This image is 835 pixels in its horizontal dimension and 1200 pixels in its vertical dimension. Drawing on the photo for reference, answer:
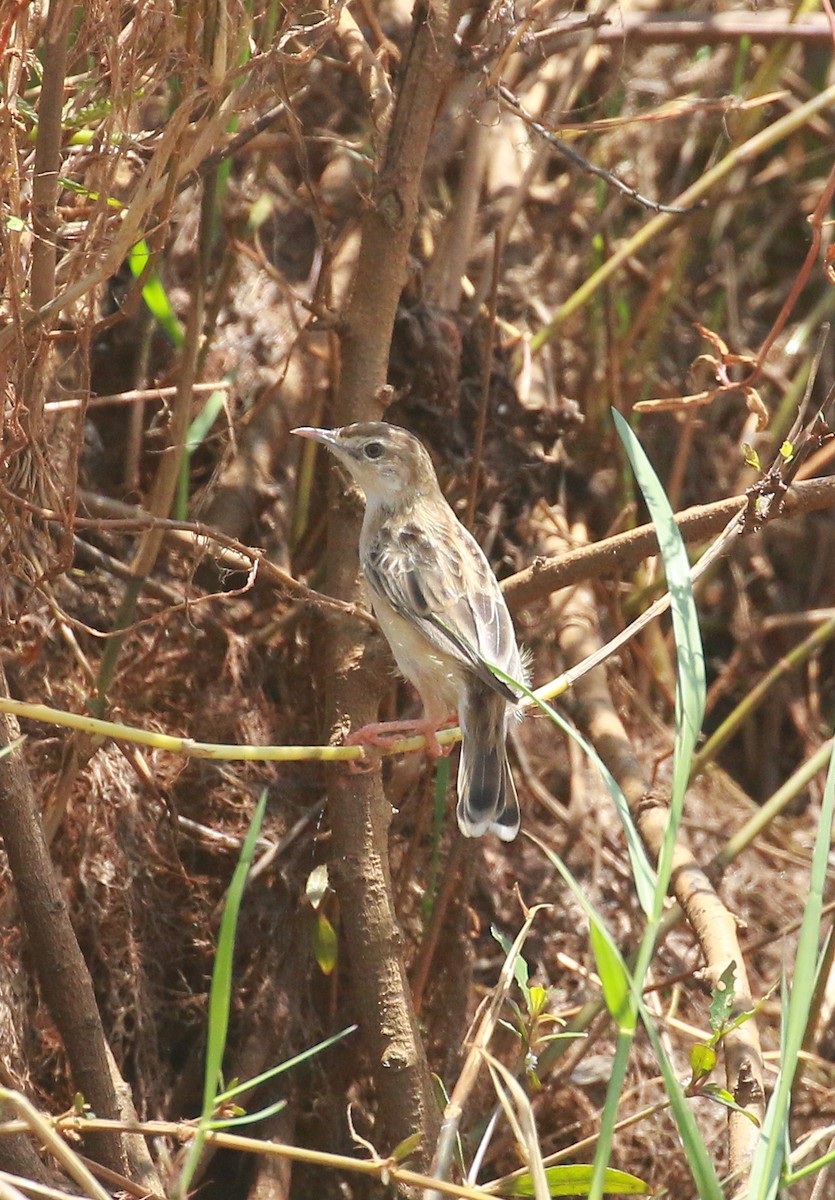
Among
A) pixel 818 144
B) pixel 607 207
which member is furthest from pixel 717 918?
pixel 818 144

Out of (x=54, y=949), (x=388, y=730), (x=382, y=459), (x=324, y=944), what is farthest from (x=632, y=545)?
(x=54, y=949)

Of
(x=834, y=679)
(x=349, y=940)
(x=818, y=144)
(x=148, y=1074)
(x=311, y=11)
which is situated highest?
(x=818, y=144)

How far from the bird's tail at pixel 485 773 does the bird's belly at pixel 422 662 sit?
0.08 meters

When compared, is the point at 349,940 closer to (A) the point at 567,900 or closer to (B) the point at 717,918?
(B) the point at 717,918

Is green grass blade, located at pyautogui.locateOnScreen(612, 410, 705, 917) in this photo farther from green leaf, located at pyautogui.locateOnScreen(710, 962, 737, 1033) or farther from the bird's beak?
the bird's beak

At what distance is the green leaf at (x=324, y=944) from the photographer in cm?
398

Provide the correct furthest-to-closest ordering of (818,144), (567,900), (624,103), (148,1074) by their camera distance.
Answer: (818,144), (624,103), (567,900), (148,1074)

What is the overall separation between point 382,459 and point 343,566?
14.5 inches

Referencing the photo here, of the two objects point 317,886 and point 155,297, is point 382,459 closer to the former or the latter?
point 155,297

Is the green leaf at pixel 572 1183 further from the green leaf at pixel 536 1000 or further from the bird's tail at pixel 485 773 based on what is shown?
the bird's tail at pixel 485 773

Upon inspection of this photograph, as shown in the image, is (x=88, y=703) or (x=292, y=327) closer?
(x=88, y=703)

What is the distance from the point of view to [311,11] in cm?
384

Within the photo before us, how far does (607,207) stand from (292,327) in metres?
1.64

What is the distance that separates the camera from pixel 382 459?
435cm
